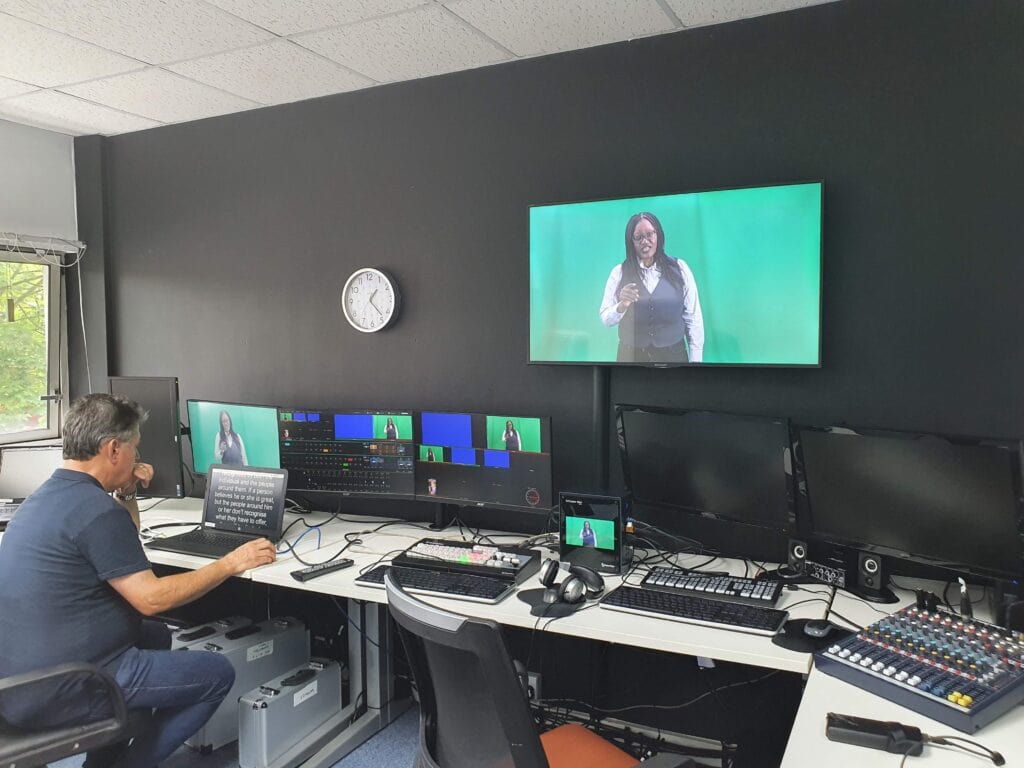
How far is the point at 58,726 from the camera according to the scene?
77.6 inches

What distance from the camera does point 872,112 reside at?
91.0 inches

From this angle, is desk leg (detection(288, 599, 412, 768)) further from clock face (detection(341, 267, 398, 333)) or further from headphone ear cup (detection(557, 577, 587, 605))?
clock face (detection(341, 267, 398, 333))

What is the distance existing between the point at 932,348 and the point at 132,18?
279 cm

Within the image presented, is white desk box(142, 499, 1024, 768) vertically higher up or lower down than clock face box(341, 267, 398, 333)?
lower down

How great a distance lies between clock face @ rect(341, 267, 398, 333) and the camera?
10.4 ft

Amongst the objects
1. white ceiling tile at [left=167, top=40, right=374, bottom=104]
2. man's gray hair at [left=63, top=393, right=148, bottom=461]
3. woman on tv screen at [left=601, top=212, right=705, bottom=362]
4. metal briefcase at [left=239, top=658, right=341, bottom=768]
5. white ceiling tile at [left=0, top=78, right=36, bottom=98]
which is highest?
white ceiling tile at [left=0, top=78, right=36, bottom=98]

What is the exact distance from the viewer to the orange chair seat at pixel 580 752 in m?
1.70

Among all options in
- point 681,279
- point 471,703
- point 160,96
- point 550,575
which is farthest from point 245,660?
point 160,96

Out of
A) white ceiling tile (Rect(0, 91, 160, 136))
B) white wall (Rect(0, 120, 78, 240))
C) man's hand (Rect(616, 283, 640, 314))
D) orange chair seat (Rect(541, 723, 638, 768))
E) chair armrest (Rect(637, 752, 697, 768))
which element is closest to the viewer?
chair armrest (Rect(637, 752, 697, 768))

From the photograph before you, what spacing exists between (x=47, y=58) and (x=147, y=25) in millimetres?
609

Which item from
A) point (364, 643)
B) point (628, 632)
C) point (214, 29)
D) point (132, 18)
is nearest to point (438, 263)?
point (214, 29)

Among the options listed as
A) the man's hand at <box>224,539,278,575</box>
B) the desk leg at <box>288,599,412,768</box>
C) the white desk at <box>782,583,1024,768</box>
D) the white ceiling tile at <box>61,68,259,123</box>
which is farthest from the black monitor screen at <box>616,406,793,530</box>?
the white ceiling tile at <box>61,68,259,123</box>

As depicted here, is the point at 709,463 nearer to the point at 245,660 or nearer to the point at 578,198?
the point at 578,198

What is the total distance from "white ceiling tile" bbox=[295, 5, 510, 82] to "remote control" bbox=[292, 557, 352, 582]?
5.98 ft
